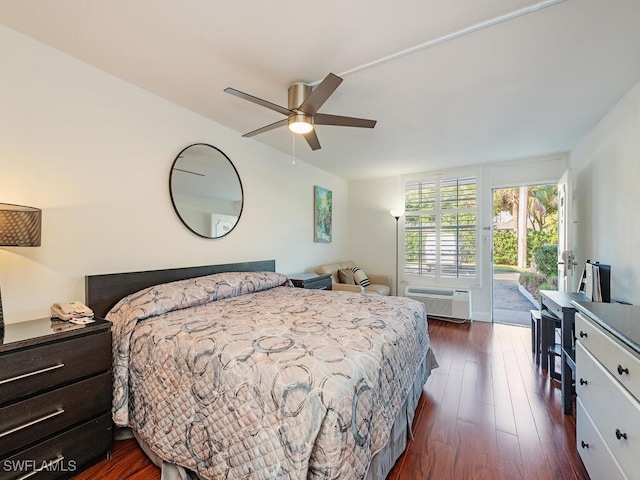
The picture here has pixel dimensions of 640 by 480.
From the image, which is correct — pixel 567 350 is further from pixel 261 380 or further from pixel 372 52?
pixel 372 52

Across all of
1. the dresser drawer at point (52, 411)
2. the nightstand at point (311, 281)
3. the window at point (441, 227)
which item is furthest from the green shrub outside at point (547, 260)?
the dresser drawer at point (52, 411)

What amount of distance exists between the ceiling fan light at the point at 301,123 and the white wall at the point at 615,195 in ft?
8.20

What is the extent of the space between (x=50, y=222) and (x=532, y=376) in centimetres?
408

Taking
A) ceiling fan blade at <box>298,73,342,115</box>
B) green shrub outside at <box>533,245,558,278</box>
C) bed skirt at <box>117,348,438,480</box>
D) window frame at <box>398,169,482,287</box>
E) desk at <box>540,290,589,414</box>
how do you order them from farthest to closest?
green shrub outside at <box>533,245,558,278</box>, window frame at <box>398,169,482,287</box>, desk at <box>540,290,589,414</box>, ceiling fan blade at <box>298,73,342,115</box>, bed skirt at <box>117,348,438,480</box>

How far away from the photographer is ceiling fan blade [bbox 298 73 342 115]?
1.66 meters

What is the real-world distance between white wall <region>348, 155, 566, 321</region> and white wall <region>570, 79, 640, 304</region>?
849mm

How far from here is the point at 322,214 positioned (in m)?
4.77

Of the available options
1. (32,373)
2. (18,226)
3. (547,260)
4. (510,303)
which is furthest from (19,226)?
(547,260)

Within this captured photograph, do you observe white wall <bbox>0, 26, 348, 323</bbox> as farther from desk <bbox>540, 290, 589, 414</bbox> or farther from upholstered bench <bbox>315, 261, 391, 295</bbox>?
desk <bbox>540, 290, 589, 414</bbox>

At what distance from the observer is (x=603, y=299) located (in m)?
2.31

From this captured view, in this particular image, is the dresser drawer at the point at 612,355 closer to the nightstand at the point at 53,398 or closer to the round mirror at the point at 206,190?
the nightstand at the point at 53,398

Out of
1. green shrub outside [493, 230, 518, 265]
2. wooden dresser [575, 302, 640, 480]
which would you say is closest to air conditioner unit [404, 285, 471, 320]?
wooden dresser [575, 302, 640, 480]

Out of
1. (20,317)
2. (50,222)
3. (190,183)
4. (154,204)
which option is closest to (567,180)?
(190,183)

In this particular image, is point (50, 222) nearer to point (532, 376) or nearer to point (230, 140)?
point (230, 140)
